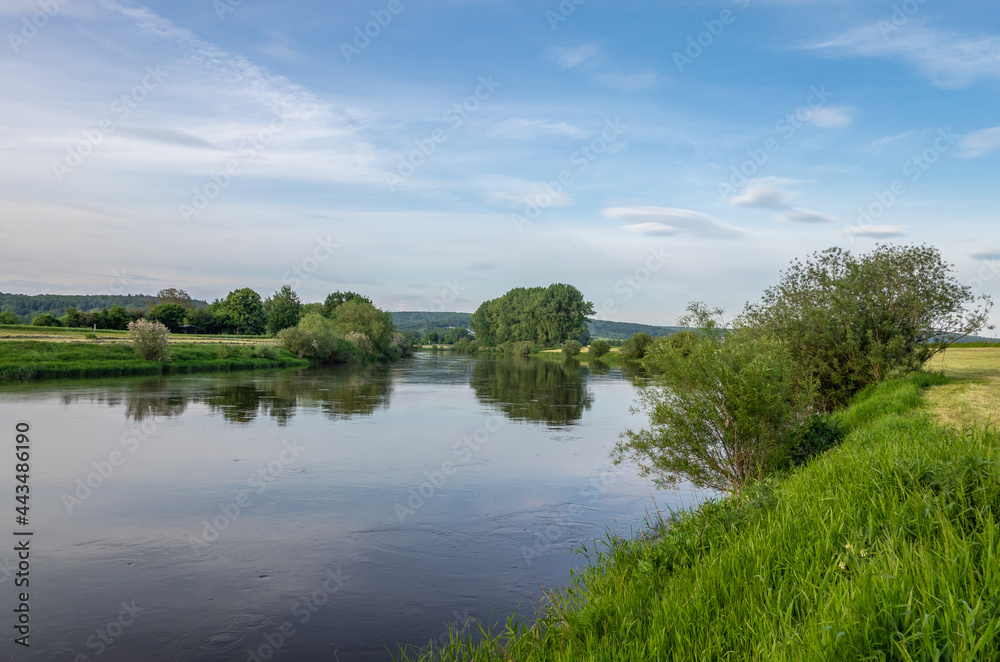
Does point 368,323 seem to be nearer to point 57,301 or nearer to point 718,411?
point 718,411

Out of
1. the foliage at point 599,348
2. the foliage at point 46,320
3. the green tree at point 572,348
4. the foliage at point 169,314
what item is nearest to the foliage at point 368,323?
the foliage at point 169,314

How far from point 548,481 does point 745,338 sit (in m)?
5.44

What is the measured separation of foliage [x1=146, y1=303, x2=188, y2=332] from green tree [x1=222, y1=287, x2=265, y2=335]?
683 cm

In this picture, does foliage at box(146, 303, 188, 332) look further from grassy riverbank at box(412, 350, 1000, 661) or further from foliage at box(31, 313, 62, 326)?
grassy riverbank at box(412, 350, 1000, 661)

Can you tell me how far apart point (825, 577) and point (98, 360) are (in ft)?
140

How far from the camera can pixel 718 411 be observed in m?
10.1

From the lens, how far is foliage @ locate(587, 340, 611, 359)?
98.9 m

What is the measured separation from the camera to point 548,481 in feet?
45.7

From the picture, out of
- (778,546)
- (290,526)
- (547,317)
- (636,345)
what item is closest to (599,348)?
(636,345)

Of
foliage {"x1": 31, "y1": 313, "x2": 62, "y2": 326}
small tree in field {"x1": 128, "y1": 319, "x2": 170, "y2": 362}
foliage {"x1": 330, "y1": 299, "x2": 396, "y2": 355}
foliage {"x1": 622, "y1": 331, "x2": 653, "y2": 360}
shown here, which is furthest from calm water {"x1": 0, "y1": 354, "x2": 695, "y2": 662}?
foliage {"x1": 31, "y1": 313, "x2": 62, "y2": 326}

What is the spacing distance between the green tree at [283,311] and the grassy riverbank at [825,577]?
8938cm

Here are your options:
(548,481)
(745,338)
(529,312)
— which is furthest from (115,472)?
(529,312)

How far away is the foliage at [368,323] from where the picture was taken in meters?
76.1

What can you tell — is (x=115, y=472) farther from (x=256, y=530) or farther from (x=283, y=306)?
(x=283, y=306)
